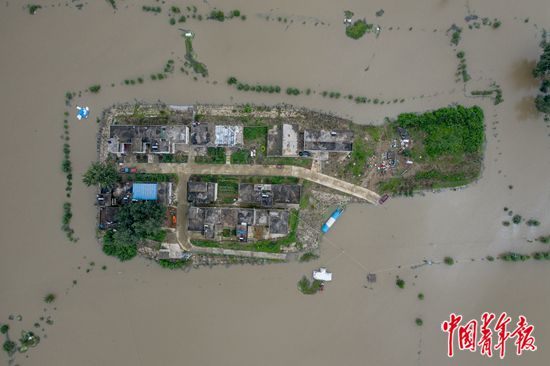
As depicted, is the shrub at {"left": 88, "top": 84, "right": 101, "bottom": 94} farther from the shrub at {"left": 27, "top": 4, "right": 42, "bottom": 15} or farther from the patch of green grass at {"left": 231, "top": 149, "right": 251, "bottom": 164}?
the patch of green grass at {"left": 231, "top": 149, "right": 251, "bottom": 164}

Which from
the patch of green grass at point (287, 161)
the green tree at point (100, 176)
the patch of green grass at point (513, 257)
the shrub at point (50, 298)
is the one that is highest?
the patch of green grass at point (287, 161)

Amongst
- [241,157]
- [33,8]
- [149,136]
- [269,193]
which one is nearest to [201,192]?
[241,157]

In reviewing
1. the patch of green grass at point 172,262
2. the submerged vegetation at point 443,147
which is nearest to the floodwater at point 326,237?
the patch of green grass at point 172,262

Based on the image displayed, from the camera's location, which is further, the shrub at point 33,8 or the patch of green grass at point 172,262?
the shrub at point 33,8

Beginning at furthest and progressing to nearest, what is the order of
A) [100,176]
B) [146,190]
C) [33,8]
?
1. [33,8]
2. [146,190]
3. [100,176]

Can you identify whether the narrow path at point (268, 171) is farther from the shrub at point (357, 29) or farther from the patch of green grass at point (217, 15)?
the patch of green grass at point (217, 15)

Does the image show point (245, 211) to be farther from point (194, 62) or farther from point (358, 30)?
point (358, 30)

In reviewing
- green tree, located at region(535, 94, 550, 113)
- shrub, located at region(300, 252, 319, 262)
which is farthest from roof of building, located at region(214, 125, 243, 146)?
green tree, located at region(535, 94, 550, 113)
